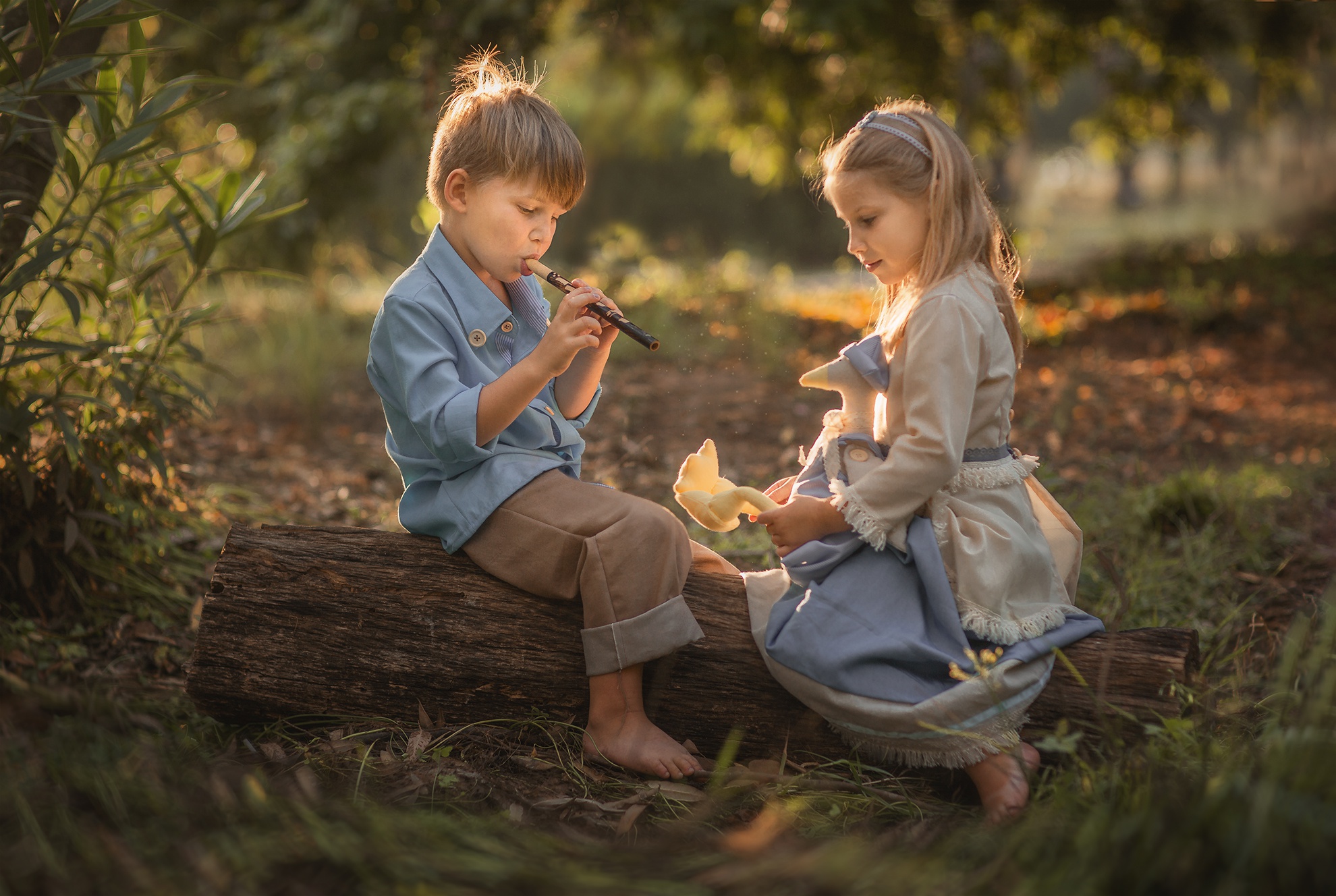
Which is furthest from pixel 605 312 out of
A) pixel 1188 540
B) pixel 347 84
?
pixel 347 84

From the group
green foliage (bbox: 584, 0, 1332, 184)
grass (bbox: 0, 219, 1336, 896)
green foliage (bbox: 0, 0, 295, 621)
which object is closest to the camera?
grass (bbox: 0, 219, 1336, 896)

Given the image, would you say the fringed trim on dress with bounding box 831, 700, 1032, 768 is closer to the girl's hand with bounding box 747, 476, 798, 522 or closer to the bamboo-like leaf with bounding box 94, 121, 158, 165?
the girl's hand with bounding box 747, 476, 798, 522

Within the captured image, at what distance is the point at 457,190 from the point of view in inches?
90.7

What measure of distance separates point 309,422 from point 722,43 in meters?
3.46

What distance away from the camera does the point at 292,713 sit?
90.6 inches

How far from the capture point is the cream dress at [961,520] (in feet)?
6.76

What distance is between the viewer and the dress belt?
7.38 ft

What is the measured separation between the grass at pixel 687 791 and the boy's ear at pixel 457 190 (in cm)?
121

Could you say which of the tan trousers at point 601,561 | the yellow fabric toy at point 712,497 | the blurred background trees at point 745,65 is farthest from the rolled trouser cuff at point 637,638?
the blurred background trees at point 745,65

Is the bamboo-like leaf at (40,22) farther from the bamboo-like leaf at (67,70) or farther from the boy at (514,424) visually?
the boy at (514,424)

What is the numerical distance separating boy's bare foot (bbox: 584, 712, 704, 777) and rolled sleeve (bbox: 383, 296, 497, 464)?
67 centimetres

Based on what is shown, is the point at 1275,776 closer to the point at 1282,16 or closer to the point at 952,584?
the point at 952,584

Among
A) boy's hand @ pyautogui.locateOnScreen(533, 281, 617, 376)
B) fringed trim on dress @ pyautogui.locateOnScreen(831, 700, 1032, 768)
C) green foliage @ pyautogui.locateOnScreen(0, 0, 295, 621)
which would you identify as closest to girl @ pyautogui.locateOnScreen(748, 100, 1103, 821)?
fringed trim on dress @ pyautogui.locateOnScreen(831, 700, 1032, 768)

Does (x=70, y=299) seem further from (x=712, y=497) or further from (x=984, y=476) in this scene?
(x=984, y=476)
